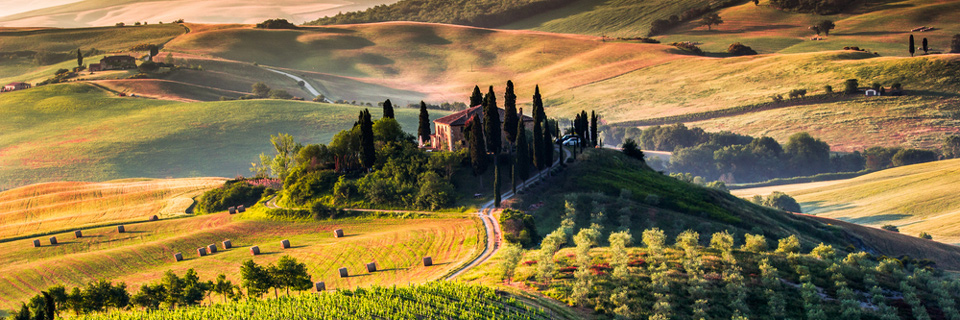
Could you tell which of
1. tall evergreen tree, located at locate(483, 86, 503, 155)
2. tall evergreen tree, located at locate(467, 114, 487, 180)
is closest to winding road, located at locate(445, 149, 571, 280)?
tall evergreen tree, located at locate(467, 114, 487, 180)

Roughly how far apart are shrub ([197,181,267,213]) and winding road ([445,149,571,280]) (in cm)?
3521

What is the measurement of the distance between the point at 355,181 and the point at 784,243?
49.6 m

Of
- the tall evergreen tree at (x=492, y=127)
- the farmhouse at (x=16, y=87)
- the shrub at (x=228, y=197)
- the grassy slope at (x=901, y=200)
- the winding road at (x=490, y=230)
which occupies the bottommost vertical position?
the grassy slope at (x=901, y=200)

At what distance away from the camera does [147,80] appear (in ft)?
634

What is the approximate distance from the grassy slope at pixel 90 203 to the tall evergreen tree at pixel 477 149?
41075 millimetres

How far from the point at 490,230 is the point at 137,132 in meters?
116

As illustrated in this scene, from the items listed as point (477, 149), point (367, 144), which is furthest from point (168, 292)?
point (477, 149)

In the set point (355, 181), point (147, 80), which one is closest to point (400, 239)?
point (355, 181)

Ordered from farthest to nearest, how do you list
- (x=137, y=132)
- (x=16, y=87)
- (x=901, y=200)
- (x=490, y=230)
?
(x=16, y=87) → (x=137, y=132) → (x=901, y=200) → (x=490, y=230)

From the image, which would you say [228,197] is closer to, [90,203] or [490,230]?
[90,203]

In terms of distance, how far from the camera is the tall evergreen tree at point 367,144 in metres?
84.6

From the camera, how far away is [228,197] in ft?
300

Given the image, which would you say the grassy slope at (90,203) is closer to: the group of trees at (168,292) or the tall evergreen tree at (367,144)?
the tall evergreen tree at (367,144)

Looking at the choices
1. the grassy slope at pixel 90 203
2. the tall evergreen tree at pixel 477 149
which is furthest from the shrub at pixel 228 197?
the tall evergreen tree at pixel 477 149
